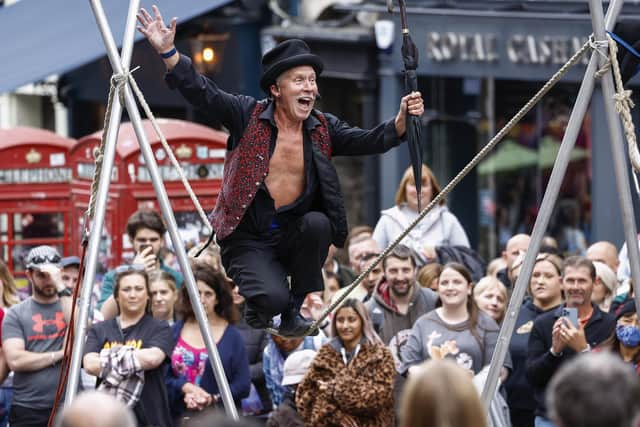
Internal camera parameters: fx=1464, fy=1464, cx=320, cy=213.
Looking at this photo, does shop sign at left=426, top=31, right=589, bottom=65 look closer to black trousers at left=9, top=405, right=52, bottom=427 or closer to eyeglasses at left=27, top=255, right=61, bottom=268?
eyeglasses at left=27, top=255, right=61, bottom=268

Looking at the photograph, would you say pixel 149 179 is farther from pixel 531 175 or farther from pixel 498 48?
pixel 531 175

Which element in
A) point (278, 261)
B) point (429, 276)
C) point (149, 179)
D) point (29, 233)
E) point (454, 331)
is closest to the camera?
point (278, 261)

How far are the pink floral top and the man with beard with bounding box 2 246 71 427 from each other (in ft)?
2.09

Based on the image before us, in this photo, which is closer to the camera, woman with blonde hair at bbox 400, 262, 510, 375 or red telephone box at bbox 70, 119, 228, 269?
woman with blonde hair at bbox 400, 262, 510, 375

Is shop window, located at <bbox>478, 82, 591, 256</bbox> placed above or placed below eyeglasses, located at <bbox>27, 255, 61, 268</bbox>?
above

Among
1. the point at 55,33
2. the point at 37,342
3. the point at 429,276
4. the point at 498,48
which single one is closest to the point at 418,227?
the point at 429,276

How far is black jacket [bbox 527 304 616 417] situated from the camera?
7395 millimetres

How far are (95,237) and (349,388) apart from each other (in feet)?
6.43

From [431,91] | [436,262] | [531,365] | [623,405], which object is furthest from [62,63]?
[623,405]

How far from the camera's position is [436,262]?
9.29 meters

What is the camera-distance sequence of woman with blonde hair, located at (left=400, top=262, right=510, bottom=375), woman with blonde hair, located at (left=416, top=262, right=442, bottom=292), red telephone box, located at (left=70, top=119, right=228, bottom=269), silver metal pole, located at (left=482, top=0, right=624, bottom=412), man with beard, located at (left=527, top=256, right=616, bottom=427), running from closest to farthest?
silver metal pole, located at (left=482, top=0, right=624, bottom=412) → man with beard, located at (left=527, top=256, right=616, bottom=427) → woman with blonde hair, located at (left=400, top=262, right=510, bottom=375) → woman with blonde hair, located at (left=416, top=262, right=442, bottom=292) → red telephone box, located at (left=70, top=119, right=228, bottom=269)

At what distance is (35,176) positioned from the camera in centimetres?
1282

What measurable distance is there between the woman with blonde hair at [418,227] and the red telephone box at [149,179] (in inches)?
82.0

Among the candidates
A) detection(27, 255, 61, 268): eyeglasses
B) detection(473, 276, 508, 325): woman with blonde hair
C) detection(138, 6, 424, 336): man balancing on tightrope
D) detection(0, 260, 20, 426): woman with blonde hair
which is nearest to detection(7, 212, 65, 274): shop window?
detection(0, 260, 20, 426): woman with blonde hair
